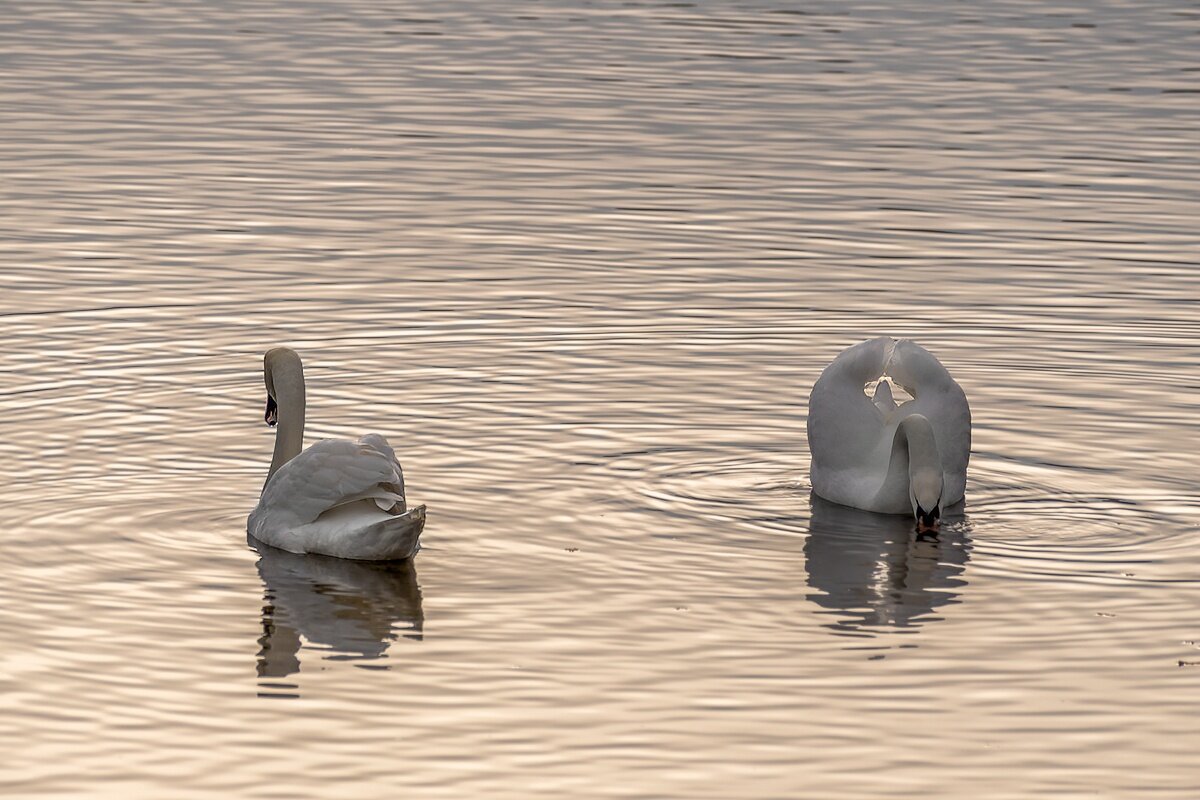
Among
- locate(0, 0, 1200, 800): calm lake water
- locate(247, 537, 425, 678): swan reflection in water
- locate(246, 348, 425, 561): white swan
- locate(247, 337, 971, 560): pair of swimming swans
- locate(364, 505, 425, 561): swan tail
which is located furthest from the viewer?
locate(247, 337, 971, 560): pair of swimming swans

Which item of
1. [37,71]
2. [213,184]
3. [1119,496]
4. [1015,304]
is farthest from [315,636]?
[37,71]

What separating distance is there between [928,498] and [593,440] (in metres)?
2.84

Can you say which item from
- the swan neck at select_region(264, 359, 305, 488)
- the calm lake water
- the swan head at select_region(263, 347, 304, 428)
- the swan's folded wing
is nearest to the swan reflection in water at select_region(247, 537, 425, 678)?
the calm lake water

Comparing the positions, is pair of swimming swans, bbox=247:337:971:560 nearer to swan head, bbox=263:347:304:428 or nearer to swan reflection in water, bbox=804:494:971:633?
swan head, bbox=263:347:304:428

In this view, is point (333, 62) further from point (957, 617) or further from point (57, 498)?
point (957, 617)

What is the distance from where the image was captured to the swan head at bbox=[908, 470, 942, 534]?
576 inches

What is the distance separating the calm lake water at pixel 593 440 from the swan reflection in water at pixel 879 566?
1.7 inches

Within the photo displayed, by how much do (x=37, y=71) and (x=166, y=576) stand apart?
25126 mm

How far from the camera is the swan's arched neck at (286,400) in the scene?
1495 cm

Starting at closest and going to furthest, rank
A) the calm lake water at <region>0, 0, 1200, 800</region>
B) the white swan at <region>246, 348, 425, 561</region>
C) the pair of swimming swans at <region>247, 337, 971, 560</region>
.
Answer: the calm lake water at <region>0, 0, 1200, 800</region> → the white swan at <region>246, 348, 425, 561</region> → the pair of swimming swans at <region>247, 337, 971, 560</region>

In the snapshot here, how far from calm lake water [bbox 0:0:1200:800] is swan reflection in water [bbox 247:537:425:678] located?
0.04 meters

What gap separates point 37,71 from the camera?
3725cm

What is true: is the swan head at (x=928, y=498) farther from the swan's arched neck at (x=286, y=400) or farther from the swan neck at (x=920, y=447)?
the swan's arched neck at (x=286, y=400)

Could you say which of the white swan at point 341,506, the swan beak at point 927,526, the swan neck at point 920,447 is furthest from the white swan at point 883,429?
the white swan at point 341,506
